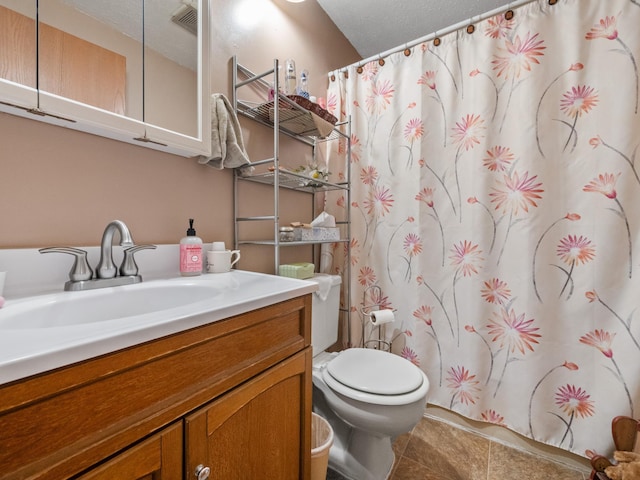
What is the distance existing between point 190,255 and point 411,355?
4.08 feet

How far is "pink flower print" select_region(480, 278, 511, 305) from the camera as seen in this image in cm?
129

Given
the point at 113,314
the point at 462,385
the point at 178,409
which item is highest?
the point at 113,314

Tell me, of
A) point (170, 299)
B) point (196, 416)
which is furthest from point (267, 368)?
point (170, 299)

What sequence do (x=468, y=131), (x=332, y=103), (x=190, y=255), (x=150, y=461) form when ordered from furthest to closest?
(x=332, y=103) → (x=468, y=131) → (x=190, y=255) → (x=150, y=461)

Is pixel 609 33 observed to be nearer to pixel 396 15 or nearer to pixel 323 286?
pixel 396 15

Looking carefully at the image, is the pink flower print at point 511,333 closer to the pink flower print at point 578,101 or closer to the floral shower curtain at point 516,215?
the floral shower curtain at point 516,215

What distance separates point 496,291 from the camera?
131 cm

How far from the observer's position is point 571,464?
3.93ft

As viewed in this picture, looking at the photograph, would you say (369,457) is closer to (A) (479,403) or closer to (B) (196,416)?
(A) (479,403)

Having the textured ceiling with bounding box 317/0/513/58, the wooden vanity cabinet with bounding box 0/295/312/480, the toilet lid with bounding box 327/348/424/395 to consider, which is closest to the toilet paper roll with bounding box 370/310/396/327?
the toilet lid with bounding box 327/348/424/395

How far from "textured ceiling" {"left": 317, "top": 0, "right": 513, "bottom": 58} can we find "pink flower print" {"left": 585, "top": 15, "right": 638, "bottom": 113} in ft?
2.11

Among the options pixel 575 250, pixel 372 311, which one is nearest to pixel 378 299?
pixel 372 311

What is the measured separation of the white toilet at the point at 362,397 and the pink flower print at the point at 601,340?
0.70 metres

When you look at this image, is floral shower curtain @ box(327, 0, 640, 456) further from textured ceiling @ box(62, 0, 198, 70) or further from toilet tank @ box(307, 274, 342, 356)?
textured ceiling @ box(62, 0, 198, 70)
